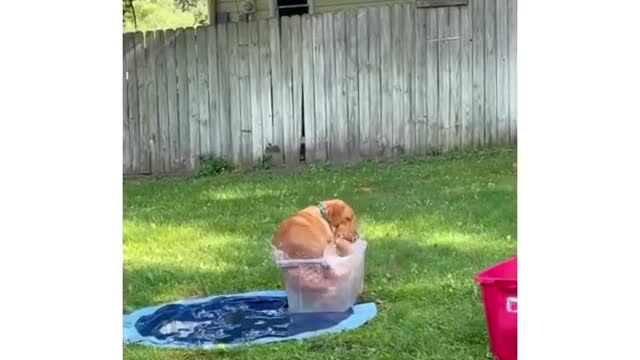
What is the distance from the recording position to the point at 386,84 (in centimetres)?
884

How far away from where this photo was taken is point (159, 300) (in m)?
4.33

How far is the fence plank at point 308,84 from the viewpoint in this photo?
356 inches

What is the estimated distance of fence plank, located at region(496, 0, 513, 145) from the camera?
8602 millimetres

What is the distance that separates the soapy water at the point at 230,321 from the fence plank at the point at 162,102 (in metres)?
5.34

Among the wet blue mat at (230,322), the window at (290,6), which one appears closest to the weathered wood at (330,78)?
the window at (290,6)

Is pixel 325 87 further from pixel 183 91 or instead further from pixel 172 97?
pixel 172 97

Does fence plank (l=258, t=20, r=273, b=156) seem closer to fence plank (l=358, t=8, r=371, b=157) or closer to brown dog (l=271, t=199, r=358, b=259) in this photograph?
fence plank (l=358, t=8, r=371, b=157)

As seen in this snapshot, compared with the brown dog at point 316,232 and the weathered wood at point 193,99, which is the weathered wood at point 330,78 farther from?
the brown dog at point 316,232

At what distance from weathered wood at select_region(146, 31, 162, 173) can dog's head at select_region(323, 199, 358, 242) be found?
5.62m

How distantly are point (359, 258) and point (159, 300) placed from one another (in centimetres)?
103

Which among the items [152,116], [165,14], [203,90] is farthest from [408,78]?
[165,14]

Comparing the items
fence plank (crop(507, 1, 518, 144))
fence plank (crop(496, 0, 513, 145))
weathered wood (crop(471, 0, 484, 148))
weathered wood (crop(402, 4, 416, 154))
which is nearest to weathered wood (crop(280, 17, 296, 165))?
weathered wood (crop(402, 4, 416, 154))

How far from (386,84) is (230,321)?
17.1 ft
